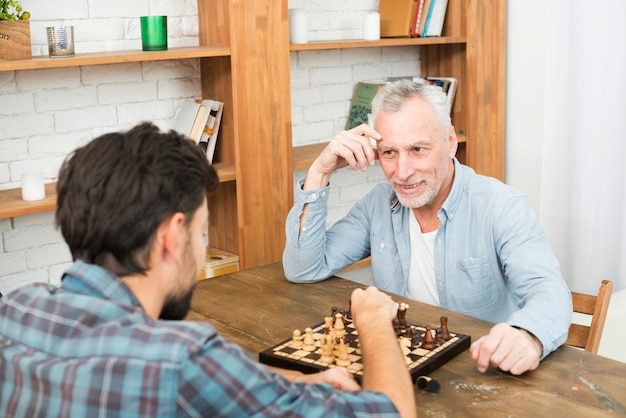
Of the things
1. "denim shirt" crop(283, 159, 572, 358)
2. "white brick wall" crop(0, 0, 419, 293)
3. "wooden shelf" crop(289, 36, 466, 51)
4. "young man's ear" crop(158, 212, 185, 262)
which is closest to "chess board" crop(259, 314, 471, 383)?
"denim shirt" crop(283, 159, 572, 358)

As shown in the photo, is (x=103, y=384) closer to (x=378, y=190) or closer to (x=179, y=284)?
(x=179, y=284)

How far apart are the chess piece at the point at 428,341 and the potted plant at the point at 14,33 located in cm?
165

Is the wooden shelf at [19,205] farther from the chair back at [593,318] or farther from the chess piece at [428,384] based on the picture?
the chair back at [593,318]

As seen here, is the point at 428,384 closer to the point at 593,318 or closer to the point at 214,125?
the point at 593,318

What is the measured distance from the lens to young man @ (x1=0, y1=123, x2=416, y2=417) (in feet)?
3.67

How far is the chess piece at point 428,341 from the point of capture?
1752 mm

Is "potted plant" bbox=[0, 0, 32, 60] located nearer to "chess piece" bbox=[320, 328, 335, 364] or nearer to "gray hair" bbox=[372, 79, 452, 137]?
"gray hair" bbox=[372, 79, 452, 137]

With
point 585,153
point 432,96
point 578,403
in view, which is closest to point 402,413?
point 578,403

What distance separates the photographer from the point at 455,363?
5.71 feet

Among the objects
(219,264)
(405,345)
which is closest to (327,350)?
(405,345)

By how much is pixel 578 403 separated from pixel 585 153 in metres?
2.27

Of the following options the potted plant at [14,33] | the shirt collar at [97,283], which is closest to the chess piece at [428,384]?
the shirt collar at [97,283]

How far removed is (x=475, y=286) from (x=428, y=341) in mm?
557

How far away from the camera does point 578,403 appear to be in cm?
153
